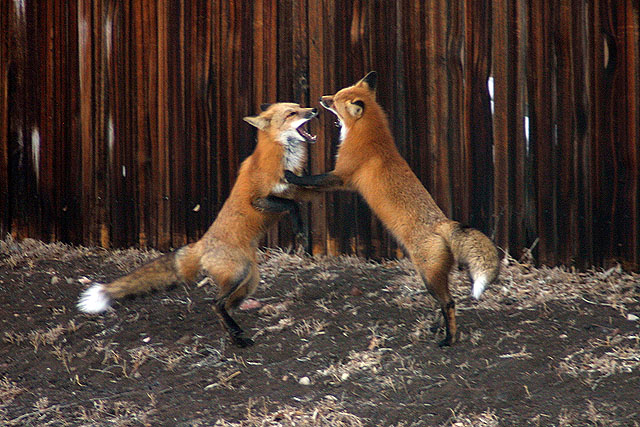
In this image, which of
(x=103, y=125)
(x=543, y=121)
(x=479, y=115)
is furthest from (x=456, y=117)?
(x=103, y=125)

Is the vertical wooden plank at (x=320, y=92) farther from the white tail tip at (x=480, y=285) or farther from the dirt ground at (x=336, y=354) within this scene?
the white tail tip at (x=480, y=285)

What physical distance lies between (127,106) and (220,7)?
1.34 metres

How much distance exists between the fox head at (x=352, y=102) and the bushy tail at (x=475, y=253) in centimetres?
118

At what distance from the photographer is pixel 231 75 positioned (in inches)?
276

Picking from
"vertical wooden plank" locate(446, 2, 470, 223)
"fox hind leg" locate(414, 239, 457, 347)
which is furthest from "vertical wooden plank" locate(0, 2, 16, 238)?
"fox hind leg" locate(414, 239, 457, 347)

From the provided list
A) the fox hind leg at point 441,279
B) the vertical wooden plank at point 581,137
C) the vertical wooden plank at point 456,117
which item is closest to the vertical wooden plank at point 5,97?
the vertical wooden plank at point 456,117

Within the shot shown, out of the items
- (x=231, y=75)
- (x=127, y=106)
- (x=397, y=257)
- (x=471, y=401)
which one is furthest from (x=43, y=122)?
(x=471, y=401)

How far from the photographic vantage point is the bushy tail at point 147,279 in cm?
529

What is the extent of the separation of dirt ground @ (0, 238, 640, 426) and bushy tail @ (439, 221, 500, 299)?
1.49ft

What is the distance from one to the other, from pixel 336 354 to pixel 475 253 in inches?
41.4

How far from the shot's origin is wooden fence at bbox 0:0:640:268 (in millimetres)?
5852

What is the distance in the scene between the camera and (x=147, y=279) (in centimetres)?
536

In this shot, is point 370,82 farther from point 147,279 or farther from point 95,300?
point 95,300

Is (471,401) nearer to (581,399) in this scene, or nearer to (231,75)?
(581,399)
